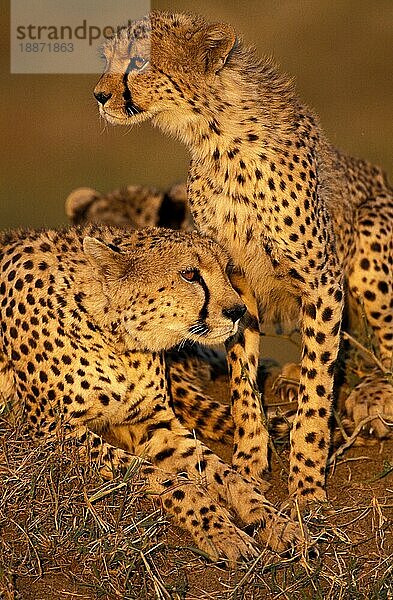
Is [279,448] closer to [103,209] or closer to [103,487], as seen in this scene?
[103,487]

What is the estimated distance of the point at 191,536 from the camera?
4.43m

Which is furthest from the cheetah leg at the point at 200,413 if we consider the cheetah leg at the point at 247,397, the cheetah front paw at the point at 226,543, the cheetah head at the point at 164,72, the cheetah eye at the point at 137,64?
the cheetah eye at the point at 137,64

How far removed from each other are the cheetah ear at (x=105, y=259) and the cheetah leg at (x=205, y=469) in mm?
581

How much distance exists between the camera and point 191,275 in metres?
4.61

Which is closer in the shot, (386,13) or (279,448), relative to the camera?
(279,448)

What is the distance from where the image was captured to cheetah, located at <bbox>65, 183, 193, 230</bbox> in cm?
678

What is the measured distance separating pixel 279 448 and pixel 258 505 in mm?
744

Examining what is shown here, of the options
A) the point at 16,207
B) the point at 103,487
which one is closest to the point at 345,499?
the point at 103,487

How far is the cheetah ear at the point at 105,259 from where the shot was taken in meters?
4.61

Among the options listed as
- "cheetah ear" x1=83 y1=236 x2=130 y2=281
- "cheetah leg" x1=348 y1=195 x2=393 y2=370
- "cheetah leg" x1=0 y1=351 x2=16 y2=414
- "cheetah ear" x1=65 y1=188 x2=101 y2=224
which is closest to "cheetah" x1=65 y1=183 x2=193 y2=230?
"cheetah ear" x1=65 y1=188 x2=101 y2=224

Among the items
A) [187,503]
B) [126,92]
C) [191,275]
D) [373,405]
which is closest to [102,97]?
[126,92]

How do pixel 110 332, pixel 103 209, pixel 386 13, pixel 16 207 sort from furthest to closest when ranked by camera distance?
1. pixel 386 13
2. pixel 16 207
3. pixel 103 209
4. pixel 110 332

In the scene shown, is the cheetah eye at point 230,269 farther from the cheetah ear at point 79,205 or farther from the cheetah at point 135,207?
the cheetah ear at point 79,205

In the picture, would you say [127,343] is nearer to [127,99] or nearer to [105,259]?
[105,259]
